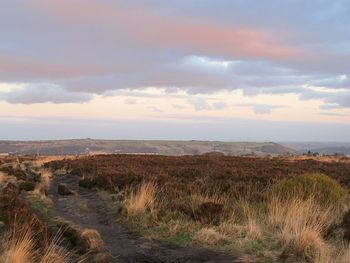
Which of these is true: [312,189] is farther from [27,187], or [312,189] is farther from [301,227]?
[27,187]

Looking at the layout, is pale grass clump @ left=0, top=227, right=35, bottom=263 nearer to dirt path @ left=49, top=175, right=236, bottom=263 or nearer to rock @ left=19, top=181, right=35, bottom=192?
dirt path @ left=49, top=175, right=236, bottom=263

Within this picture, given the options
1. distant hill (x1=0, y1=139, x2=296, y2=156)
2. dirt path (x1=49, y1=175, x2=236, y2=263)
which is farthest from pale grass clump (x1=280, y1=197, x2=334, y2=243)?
distant hill (x1=0, y1=139, x2=296, y2=156)

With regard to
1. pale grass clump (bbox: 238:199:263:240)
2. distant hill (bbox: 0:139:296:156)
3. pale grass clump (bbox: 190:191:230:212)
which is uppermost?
pale grass clump (bbox: 190:191:230:212)

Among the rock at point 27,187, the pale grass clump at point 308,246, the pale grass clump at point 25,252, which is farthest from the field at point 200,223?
the rock at point 27,187

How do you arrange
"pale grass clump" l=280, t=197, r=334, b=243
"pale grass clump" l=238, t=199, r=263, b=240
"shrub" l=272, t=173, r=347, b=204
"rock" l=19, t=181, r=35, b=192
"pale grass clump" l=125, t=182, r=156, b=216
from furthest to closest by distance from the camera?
"rock" l=19, t=181, r=35, b=192 → "shrub" l=272, t=173, r=347, b=204 → "pale grass clump" l=125, t=182, r=156, b=216 → "pale grass clump" l=238, t=199, r=263, b=240 → "pale grass clump" l=280, t=197, r=334, b=243

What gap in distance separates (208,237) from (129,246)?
1.65 meters

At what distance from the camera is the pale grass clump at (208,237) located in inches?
408

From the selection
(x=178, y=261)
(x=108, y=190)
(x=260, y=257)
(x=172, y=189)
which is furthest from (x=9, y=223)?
(x=108, y=190)

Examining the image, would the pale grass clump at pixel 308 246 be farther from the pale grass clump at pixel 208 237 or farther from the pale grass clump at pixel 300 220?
the pale grass clump at pixel 208 237

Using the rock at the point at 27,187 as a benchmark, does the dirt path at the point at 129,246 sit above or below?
below

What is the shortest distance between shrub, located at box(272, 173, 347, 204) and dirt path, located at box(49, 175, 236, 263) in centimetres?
536

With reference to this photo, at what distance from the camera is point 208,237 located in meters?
10.5

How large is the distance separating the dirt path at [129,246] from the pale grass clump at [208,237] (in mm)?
418

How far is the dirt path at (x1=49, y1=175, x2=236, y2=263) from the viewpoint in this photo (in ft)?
30.8
